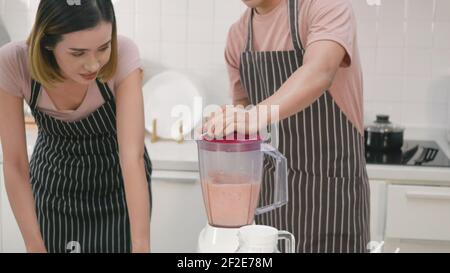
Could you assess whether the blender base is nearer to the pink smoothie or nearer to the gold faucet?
the pink smoothie

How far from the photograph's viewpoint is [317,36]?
0.97 meters

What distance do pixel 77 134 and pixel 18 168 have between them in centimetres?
11

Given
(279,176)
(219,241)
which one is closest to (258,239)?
(219,241)

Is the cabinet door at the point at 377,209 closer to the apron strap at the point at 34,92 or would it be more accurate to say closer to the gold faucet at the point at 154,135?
the gold faucet at the point at 154,135

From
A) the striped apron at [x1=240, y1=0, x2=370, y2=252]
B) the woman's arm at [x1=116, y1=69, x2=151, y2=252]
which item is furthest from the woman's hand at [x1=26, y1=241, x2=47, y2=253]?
the striped apron at [x1=240, y1=0, x2=370, y2=252]

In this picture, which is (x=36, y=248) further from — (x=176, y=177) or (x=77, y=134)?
(x=176, y=177)

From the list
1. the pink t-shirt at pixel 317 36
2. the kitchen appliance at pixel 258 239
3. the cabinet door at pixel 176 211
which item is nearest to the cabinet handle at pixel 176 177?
the cabinet door at pixel 176 211

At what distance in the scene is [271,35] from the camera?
109 cm

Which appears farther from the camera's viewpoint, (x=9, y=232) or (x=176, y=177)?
(x=176, y=177)

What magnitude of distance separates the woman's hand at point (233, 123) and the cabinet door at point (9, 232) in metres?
0.61

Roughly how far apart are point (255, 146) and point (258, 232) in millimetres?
159

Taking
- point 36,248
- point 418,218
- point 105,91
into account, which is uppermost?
point 105,91

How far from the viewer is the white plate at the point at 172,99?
1487mm
